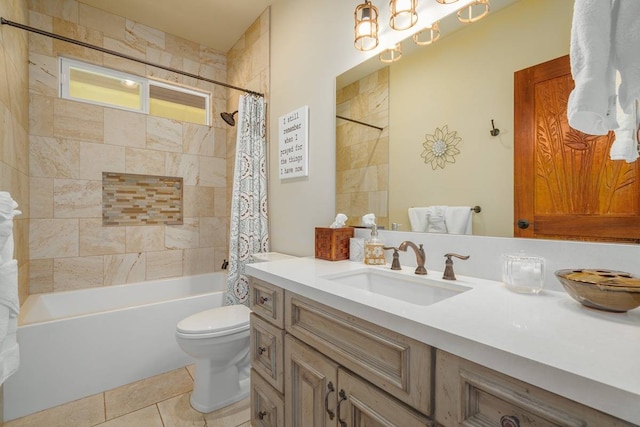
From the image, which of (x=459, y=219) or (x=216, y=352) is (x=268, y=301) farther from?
(x=459, y=219)

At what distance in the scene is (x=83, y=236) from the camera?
2.39 meters

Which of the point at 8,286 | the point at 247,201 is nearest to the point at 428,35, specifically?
the point at 247,201

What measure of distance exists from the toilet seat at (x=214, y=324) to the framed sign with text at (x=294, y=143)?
1.00 m

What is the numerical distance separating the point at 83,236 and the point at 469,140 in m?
2.93

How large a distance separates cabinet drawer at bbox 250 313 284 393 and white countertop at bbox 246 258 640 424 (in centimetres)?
35

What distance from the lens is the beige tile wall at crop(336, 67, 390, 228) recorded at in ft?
4.75

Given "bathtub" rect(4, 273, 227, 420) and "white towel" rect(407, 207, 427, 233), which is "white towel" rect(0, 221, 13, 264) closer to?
"bathtub" rect(4, 273, 227, 420)

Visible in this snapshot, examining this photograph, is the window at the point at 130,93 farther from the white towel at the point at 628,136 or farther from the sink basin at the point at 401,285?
the white towel at the point at 628,136

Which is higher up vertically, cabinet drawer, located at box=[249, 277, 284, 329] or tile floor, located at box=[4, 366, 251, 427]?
cabinet drawer, located at box=[249, 277, 284, 329]

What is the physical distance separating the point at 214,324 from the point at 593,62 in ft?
6.14

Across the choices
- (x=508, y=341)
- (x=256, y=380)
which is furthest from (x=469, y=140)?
(x=256, y=380)

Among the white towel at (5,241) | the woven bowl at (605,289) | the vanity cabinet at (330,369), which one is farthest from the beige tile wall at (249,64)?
the woven bowl at (605,289)

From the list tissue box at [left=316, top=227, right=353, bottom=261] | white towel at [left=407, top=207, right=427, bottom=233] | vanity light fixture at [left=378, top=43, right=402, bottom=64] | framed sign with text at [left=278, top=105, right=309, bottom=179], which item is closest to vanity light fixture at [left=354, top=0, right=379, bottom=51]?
vanity light fixture at [left=378, top=43, right=402, bottom=64]

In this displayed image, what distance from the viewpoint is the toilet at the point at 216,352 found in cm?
159
